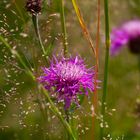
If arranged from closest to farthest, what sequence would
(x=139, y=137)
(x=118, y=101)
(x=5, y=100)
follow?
(x=5, y=100) < (x=139, y=137) < (x=118, y=101)

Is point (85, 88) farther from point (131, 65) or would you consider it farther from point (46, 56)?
point (131, 65)

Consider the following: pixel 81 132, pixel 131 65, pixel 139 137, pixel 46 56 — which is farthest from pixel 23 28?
pixel 131 65

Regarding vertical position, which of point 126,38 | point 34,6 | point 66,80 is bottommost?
point 126,38

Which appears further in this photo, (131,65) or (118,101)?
(131,65)

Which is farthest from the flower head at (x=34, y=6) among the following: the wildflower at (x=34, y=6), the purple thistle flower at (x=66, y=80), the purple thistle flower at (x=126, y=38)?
the purple thistle flower at (x=126, y=38)

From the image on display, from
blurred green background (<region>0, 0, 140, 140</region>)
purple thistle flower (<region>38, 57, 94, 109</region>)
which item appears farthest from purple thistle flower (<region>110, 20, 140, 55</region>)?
purple thistle flower (<region>38, 57, 94, 109</region>)

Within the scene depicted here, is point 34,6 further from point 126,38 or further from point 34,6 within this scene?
point 126,38

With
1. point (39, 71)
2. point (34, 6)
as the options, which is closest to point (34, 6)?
point (34, 6)
